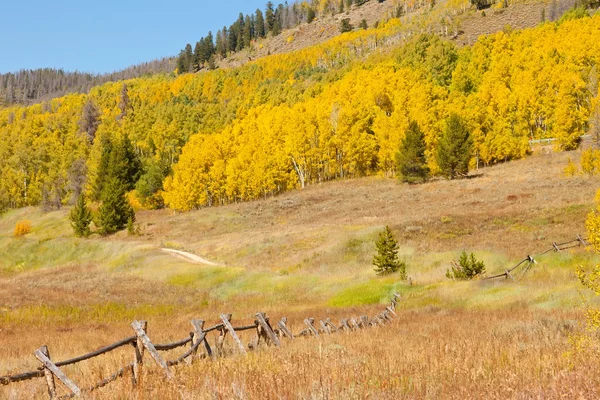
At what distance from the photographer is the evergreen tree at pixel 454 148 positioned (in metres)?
69.9

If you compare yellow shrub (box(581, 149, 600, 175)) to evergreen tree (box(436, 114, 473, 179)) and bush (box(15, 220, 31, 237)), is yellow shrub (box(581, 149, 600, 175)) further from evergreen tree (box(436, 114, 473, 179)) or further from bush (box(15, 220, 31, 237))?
bush (box(15, 220, 31, 237))

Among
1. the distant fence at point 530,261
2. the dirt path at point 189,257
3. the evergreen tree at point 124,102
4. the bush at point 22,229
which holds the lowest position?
the dirt path at point 189,257

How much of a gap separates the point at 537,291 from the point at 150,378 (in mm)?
18979

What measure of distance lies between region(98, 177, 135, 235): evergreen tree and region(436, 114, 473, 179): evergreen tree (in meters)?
50.8

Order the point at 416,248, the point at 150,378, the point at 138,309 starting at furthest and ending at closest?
1. the point at 416,248
2. the point at 138,309
3. the point at 150,378

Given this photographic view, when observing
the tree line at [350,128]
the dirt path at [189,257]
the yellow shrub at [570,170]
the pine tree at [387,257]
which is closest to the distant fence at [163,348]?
the pine tree at [387,257]

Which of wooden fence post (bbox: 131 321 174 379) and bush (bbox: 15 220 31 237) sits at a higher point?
wooden fence post (bbox: 131 321 174 379)

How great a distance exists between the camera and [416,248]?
40094mm

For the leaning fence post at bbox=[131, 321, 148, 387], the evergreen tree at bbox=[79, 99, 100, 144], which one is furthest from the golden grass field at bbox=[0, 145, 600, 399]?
the evergreen tree at bbox=[79, 99, 100, 144]

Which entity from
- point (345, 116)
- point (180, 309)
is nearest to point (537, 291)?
point (180, 309)

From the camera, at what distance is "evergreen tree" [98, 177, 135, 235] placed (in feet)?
247

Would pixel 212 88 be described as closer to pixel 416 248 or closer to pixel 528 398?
pixel 416 248

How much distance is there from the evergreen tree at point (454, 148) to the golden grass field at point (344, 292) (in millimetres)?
3725

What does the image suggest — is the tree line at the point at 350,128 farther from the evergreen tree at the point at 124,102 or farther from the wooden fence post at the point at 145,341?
the wooden fence post at the point at 145,341
